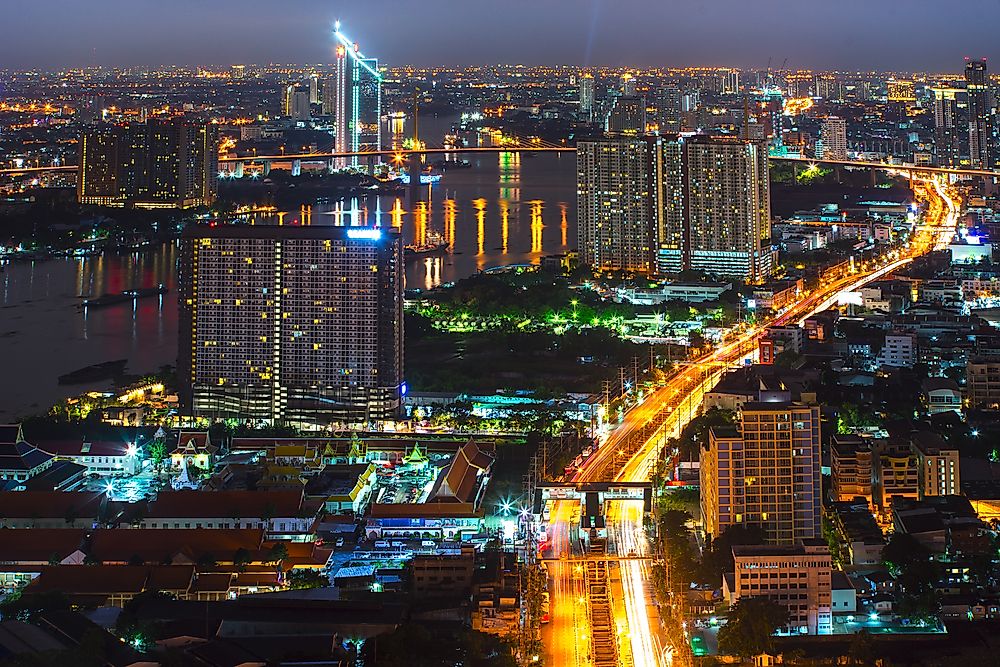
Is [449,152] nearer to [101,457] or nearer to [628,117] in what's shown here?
[628,117]

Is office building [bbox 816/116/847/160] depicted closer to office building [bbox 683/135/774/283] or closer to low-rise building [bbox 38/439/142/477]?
office building [bbox 683/135/774/283]

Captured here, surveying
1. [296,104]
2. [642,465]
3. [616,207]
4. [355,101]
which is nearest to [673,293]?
[616,207]

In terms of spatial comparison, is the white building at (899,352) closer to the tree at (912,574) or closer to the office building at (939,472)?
the office building at (939,472)

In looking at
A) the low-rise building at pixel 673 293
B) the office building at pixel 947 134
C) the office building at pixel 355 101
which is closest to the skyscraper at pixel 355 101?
the office building at pixel 355 101

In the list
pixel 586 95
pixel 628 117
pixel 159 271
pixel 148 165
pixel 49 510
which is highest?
pixel 586 95

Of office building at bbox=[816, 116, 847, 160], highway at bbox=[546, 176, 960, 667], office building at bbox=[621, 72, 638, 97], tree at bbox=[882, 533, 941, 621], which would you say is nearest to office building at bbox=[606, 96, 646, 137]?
office building at bbox=[816, 116, 847, 160]

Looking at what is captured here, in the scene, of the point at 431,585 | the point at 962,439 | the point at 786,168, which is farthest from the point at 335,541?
the point at 786,168
